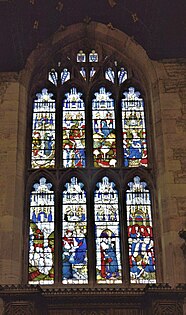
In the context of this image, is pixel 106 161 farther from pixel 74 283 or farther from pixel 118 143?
pixel 74 283

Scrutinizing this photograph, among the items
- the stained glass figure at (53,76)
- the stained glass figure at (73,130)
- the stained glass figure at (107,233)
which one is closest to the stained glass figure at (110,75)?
the stained glass figure at (73,130)

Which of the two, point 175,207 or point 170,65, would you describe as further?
point 170,65

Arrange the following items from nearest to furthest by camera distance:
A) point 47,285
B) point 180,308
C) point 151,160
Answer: point 180,308, point 47,285, point 151,160

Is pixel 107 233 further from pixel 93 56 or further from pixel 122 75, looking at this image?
pixel 93 56

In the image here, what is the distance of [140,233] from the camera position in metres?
12.3

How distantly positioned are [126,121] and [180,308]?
15.0 ft

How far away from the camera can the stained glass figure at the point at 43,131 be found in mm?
13141

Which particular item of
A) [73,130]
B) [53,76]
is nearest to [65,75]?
[53,76]

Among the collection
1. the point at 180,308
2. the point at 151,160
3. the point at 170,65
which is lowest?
the point at 180,308

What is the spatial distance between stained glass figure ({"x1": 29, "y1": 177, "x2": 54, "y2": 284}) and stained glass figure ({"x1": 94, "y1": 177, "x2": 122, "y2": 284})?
88cm

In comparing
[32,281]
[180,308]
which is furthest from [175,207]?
[32,281]

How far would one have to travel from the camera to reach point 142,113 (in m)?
13.8

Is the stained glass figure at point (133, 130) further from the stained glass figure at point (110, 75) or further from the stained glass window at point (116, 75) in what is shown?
the stained glass figure at point (110, 75)

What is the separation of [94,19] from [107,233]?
16.1 feet
